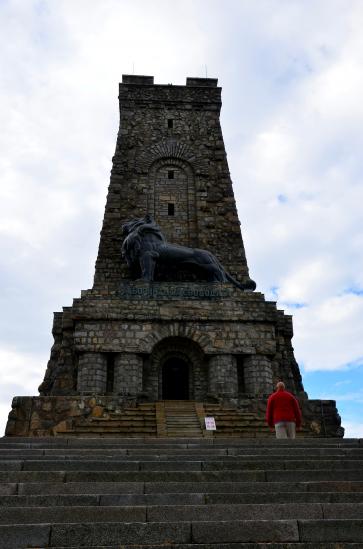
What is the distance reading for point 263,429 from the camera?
13.7m

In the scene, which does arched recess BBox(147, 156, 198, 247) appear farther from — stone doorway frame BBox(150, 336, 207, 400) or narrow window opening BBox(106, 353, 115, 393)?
narrow window opening BBox(106, 353, 115, 393)

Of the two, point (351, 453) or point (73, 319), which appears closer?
point (351, 453)

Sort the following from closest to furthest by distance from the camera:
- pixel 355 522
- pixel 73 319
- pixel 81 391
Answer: pixel 355 522, pixel 81 391, pixel 73 319

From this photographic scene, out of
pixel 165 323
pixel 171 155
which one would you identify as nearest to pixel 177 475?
pixel 165 323

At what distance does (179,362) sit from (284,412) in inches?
320

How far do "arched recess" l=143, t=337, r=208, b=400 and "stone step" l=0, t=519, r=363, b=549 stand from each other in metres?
12.0

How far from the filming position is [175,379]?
Result: 17.5 metres

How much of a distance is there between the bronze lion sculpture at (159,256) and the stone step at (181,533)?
13.8m

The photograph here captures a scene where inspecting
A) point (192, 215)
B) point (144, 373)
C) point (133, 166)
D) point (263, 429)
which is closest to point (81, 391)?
point (144, 373)

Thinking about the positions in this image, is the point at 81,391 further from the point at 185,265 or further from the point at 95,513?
the point at 95,513

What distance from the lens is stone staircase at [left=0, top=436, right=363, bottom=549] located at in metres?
4.53

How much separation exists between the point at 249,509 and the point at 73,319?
12.3 metres

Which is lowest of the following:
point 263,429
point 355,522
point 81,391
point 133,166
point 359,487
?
point 355,522

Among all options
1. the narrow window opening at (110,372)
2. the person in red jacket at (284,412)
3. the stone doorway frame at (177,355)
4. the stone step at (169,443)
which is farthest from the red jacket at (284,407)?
the narrow window opening at (110,372)
